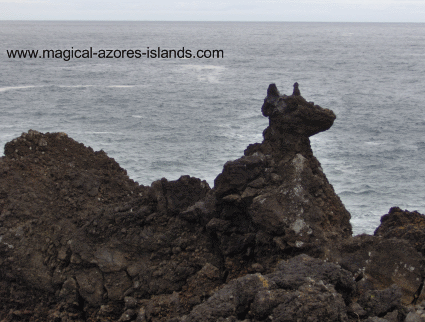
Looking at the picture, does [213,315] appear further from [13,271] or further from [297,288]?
[13,271]

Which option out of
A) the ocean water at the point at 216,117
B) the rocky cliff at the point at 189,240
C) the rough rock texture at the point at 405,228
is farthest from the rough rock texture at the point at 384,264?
the ocean water at the point at 216,117

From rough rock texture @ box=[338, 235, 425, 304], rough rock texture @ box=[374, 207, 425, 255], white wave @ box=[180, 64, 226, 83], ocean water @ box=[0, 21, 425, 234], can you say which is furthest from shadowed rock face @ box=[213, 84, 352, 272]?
white wave @ box=[180, 64, 226, 83]

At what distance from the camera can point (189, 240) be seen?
23.0 ft

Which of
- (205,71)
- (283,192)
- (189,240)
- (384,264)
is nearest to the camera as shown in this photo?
(384,264)

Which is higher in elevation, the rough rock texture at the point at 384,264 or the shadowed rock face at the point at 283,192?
the shadowed rock face at the point at 283,192

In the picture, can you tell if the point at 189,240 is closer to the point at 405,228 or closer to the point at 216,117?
the point at 405,228

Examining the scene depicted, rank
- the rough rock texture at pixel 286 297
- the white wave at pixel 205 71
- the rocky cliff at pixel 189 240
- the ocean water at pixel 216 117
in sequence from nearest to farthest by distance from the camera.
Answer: the rough rock texture at pixel 286 297 < the rocky cliff at pixel 189 240 < the ocean water at pixel 216 117 < the white wave at pixel 205 71

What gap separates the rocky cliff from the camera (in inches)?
243

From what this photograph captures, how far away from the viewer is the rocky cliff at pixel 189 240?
6.18 m

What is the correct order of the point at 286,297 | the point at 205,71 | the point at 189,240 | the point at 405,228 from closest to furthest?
the point at 286,297 < the point at 405,228 < the point at 189,240 < the point at 205,71

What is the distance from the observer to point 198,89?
5119 centimetres

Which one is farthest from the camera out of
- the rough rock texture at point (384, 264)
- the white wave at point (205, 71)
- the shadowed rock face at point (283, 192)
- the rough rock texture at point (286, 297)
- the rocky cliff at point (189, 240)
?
the white wave at point (205, 71)

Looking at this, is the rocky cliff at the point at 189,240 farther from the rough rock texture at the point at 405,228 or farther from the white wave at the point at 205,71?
the white wave at the point at 205,71

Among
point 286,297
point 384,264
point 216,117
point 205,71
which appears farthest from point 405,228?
point 205,71
